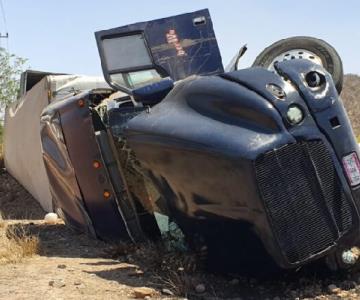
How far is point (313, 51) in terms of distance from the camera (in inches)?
197

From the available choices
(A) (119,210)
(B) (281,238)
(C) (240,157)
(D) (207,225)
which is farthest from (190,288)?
(A) (119,210)

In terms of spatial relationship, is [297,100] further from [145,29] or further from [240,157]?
[145,29]

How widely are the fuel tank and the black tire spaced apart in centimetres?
126

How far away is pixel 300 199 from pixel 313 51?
2.09m

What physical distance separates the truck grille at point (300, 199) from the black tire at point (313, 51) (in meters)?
1.72

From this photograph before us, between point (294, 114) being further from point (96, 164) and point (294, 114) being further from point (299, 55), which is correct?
point (96, 164)

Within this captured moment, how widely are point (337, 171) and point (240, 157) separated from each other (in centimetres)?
61

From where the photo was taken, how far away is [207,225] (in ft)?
12.0

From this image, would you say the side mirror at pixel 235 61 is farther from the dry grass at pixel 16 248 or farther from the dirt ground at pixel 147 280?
the dry grass at pixel 16 248

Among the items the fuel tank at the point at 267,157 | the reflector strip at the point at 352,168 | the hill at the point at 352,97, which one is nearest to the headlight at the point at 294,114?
the fuel tank at the point at 267,157

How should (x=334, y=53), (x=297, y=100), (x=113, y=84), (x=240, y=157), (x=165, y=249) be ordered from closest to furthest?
1. (x=240, y=157)
2. (x=297, y=100)
3. (x=165, y=249)
4. (x=113, y=84)
5. (x=334, y=53)

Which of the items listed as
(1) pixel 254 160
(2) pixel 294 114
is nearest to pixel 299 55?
(2) pixel 294 114

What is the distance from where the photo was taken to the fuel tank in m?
3.24

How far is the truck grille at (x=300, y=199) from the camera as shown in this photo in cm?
323
